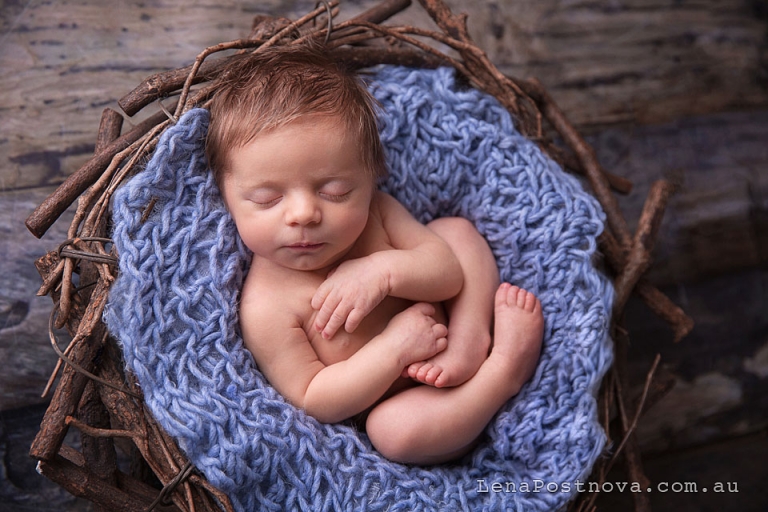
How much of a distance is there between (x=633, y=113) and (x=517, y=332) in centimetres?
102

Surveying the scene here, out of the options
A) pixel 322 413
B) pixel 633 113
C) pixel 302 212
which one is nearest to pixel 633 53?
pixel 633 113

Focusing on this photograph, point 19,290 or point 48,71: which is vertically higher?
point 48,71

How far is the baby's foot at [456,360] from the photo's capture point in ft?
4.28

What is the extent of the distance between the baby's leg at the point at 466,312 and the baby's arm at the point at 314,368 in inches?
2.6

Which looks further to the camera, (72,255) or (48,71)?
(48,71)

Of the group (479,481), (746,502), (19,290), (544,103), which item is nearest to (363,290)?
(479,481)

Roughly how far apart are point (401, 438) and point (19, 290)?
95cm

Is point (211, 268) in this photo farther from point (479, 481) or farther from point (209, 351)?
point (479, 481)

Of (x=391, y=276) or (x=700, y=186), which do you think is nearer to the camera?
(x=391, y=276)

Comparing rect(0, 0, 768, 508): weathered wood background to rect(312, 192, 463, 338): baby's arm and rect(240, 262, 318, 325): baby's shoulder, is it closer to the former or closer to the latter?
rect(240, 262, 318, 325): baby's shoulder

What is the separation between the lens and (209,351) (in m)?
1.21

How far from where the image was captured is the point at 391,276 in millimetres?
1312

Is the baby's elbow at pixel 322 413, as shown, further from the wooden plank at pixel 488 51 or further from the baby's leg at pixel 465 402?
the wooden plank at pixel 488 51

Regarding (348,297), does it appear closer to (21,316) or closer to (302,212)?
(302,212)
